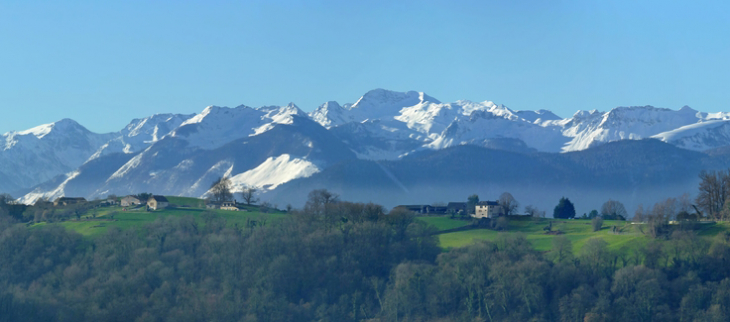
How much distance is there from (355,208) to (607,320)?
54.9m

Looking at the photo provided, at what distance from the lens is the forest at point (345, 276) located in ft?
443

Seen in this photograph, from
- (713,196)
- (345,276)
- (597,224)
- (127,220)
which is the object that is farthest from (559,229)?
(127,220)

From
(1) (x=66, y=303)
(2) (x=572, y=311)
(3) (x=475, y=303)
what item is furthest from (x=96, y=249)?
(2) (x=572, y=311)

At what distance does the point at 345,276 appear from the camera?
153 m

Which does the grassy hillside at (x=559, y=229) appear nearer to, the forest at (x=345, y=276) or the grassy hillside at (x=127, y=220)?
the forest at (x=345, y=276)

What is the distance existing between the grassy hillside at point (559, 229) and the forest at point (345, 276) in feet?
16.1

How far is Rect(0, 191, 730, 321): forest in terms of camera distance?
135000mm

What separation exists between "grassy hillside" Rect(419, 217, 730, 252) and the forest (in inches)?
193

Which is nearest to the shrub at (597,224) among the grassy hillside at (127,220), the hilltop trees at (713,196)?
the hilltop trees at (713,196)

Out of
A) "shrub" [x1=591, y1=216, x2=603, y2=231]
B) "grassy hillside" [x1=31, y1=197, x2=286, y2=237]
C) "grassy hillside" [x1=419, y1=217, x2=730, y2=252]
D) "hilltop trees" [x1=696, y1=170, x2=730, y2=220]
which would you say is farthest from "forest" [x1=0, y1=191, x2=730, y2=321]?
"hilltop trees" [x1=696, y1=170, x2=730, y2=220]

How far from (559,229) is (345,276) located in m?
46.8

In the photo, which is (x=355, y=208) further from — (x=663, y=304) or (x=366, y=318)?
(x=663, y=304)

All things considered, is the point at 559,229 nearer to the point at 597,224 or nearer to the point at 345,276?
the point at 597,224

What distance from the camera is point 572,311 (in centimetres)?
13388
